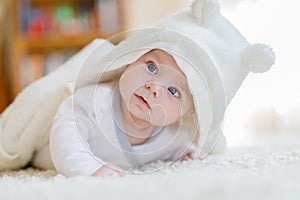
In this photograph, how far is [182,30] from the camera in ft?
2.81

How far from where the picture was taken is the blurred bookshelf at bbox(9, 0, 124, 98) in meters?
2.70

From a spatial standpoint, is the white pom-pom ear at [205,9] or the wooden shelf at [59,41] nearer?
the white pom-pom ear at [205,9]

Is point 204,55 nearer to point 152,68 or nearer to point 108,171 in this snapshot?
point 152,68

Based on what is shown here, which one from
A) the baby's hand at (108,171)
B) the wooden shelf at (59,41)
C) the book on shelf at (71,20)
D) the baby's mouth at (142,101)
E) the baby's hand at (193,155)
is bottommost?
the baby's hand at (193,155)

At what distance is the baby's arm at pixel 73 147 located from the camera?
780 millimetres

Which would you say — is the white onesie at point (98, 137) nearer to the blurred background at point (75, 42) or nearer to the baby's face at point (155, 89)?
the baby's face at point (155, 89)

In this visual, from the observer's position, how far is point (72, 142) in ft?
2.66

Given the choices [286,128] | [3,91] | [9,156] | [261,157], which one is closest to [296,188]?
[261,157]

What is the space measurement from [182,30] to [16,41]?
1.97m

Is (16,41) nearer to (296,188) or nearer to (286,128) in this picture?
(286,128)

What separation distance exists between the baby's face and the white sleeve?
8 cm

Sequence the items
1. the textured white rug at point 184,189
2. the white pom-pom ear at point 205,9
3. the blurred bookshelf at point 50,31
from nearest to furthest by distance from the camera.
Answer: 1. the textured white rug at point 184,189
2. the white pom-pom ear at point 205,9
3. the blurred bookshelf at point 50,31

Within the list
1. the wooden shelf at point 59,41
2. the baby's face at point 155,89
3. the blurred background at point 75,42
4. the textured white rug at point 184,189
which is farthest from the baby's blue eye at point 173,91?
the wooden shelf at point 59,41

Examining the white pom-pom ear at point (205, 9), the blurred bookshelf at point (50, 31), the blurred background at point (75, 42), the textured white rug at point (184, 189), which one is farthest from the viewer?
the blurred bookshelf at point (50, 31)
